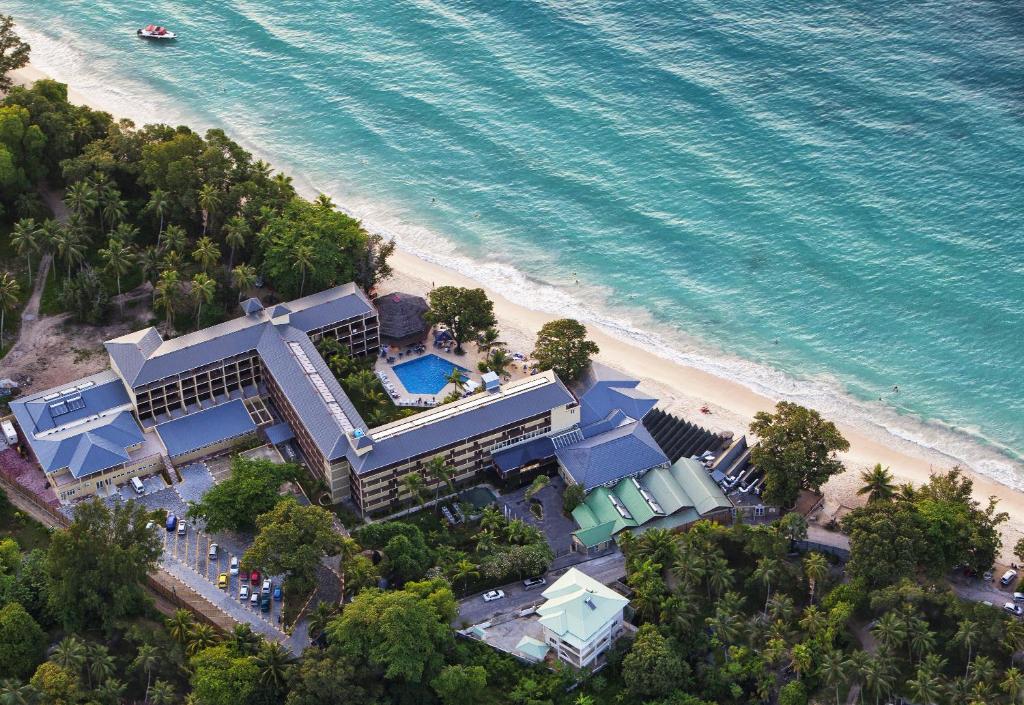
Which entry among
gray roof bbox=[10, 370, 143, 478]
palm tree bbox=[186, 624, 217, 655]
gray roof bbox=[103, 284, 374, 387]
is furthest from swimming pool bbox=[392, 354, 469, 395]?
palm tree bbox=[186, 624, 217, 655]

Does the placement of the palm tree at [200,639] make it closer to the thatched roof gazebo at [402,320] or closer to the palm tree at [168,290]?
the palm tree at [168,290]

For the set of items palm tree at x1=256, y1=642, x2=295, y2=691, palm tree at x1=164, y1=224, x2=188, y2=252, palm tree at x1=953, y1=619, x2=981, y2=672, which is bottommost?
palm tree at x1=256, y1=642, x2=295, y2=691

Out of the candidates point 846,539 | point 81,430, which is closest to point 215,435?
point 81,430

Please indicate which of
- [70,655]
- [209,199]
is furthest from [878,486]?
[209,199]

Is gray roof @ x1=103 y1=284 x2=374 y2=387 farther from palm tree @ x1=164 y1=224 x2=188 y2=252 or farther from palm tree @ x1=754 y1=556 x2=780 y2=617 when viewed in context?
palm tree @ x1=754 y1=556 x2=780 y2=617

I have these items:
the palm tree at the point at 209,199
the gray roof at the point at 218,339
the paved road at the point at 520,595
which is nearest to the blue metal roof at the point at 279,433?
the gray roof at the point at 218,339
